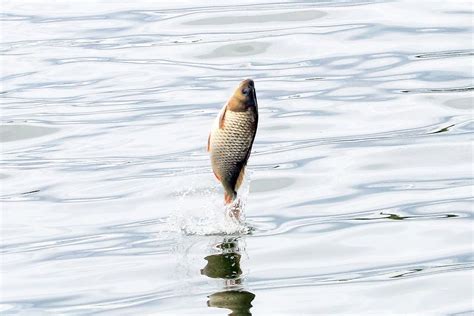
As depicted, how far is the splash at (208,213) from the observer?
11078 mm

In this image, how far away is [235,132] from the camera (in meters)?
9.62

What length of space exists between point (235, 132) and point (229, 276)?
3.05 feet

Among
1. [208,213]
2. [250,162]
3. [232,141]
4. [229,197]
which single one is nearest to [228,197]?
[229,197]

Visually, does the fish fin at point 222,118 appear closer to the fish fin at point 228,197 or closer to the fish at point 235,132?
the fish at point 235,132

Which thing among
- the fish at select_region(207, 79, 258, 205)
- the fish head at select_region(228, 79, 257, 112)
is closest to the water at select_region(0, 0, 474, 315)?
the fish at select_region(207, 79, 258, 205)

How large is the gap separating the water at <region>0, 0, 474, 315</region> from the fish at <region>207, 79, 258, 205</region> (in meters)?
0.69

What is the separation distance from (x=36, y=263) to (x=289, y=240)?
5.41 feet

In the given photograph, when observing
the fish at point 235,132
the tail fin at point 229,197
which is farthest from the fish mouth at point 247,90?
the tail fin at point 229,197

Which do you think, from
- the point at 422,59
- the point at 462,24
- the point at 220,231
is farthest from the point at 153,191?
the point at 462,24

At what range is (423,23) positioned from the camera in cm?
1970

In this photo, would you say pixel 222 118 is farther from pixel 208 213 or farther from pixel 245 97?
pixel 208 213

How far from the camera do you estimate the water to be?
985 centimetres

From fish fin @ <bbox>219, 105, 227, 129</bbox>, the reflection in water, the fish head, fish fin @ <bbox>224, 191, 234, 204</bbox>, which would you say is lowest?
the reflection in water

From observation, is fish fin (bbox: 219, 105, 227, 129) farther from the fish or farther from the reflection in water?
the reflection in water
